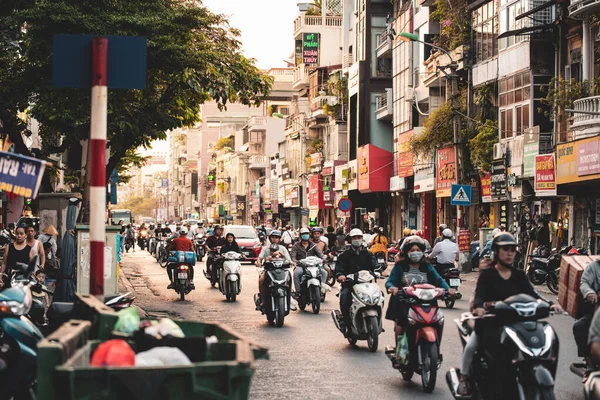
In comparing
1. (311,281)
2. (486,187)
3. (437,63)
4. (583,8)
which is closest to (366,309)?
(311,281)

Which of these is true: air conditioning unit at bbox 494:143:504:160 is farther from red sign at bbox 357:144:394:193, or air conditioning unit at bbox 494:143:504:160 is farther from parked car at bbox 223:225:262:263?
red sign at bbox 357:144:394:193

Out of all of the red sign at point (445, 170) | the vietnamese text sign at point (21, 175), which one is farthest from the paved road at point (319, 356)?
the red sign at point (445, 170)

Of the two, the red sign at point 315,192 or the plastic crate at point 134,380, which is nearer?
the plastic crate at point 134,380

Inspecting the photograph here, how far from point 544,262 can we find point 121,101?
11456 millimetres

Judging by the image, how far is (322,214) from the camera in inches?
3314

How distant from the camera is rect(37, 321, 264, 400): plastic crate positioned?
5.55m

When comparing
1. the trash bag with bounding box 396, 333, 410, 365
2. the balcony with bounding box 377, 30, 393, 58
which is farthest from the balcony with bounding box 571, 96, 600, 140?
the balcony with bounding box 377, 30, 393, 58

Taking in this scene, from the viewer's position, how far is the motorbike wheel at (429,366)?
35.2ft

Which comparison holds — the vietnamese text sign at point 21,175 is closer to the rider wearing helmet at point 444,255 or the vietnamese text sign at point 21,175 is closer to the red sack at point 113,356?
the red sack at point 113,356

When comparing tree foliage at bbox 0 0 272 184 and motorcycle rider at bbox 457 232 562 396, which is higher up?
tree foliage at bbox 0 0 272 184

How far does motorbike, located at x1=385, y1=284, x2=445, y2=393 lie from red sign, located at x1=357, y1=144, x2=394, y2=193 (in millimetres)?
50498

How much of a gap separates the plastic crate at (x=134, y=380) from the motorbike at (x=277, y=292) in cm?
1200

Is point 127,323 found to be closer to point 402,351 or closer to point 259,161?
point 402,351

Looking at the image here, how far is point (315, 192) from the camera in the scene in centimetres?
8212
